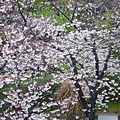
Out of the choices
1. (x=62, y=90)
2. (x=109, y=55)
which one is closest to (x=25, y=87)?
(x=62, y=90)

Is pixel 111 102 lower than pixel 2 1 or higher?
lower

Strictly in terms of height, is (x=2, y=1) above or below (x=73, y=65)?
above

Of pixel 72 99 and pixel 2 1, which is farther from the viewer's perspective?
pixel 72 99

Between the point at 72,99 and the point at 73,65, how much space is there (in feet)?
2.65

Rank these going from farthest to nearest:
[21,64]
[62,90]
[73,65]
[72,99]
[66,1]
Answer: [66,1], [62,90], [72,99], [73,65], [21,64]

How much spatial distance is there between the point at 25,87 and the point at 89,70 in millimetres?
1252

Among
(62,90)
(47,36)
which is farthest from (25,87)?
(47,36)

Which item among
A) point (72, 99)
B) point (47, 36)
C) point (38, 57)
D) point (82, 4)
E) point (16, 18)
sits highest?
point (82, 4)

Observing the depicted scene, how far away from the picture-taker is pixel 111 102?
5.85 meters

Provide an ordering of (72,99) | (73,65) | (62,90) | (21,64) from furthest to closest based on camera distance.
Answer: (62,90), (72,99), (73,65), (21,64)

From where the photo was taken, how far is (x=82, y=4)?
16.9 feet

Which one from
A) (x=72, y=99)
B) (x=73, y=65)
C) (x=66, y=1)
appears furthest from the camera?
(x=66, y=1)

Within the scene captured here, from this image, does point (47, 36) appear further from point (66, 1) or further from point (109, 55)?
point (66, 1)

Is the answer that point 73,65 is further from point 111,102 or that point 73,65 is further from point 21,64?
point 111,102
